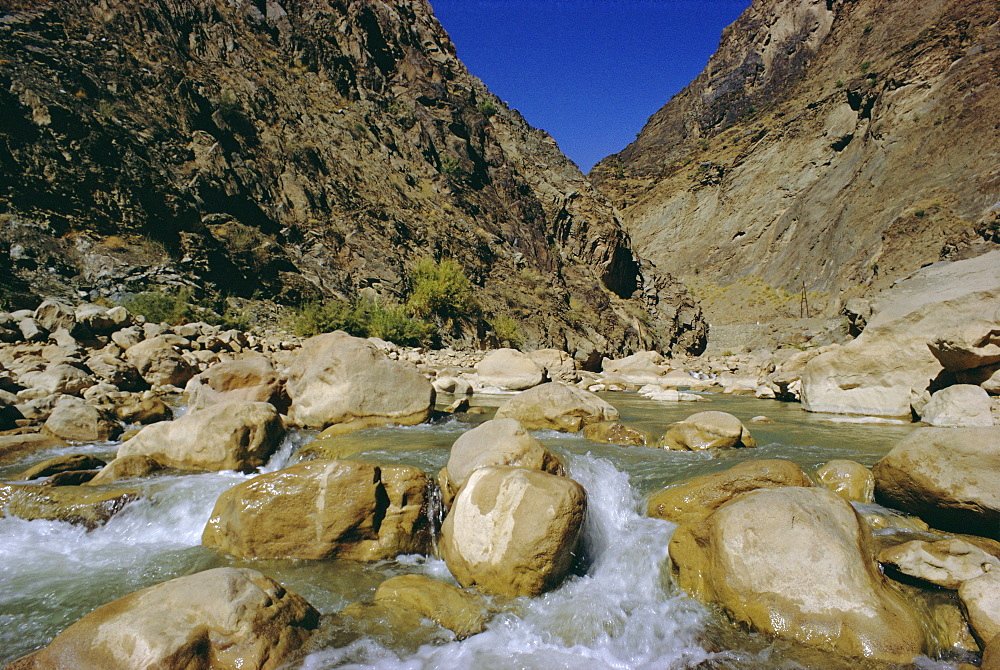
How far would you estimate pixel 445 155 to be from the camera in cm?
2884

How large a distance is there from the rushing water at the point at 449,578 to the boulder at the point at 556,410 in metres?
1.84

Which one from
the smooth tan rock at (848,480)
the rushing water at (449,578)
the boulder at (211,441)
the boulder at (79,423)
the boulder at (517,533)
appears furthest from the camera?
the boulder at (79,423)

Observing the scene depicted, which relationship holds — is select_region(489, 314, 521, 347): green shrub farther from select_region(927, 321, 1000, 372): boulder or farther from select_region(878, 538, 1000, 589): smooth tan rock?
select_region(878, 538, 1000, 589): smooth tan rock

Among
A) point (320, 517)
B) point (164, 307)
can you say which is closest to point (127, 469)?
point (320, 517)

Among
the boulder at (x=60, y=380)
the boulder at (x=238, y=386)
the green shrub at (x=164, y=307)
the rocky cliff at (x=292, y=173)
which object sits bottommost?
the boulder at (x=238, y=386)

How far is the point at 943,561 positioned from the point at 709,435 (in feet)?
10.5

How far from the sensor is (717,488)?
4.22 m

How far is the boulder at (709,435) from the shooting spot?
6.20 metres

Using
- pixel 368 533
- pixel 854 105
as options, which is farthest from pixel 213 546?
pixel 854 105

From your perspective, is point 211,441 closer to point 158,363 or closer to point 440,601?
point 440,601

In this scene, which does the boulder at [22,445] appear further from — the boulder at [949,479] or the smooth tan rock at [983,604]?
the boulder at [949,479]

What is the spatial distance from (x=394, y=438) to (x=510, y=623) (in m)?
3.62

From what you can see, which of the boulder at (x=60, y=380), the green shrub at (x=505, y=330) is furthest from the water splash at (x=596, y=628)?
the green shrub at (x=505, y=330)

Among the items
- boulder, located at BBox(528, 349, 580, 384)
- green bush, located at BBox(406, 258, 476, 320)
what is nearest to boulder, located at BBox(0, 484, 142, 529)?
boulder, located at BBox(528, 349, 580, 384)
